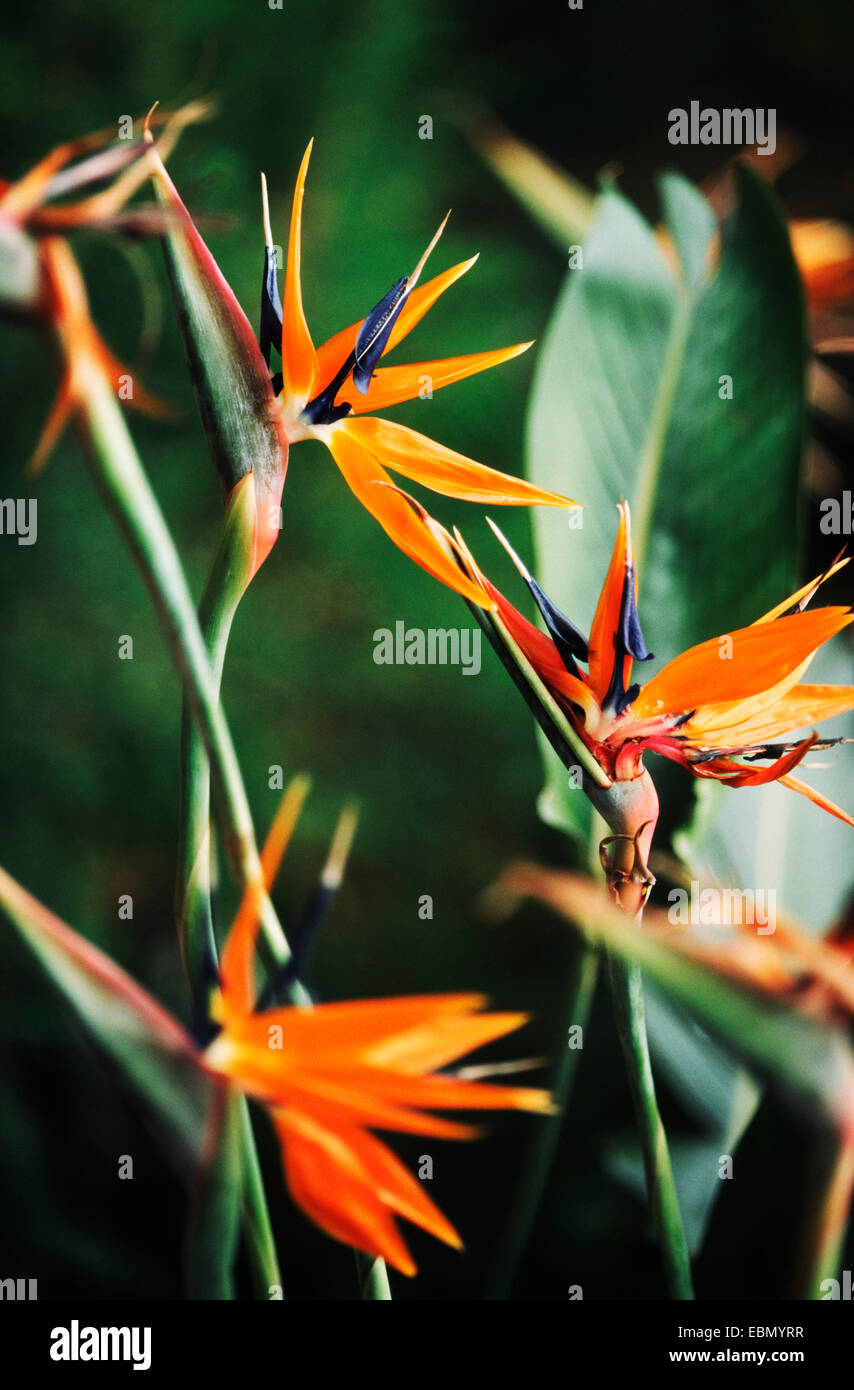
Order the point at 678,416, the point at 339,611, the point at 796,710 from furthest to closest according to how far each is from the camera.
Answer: the point at 339,611 → the point at 678,416 → the point at 796,710

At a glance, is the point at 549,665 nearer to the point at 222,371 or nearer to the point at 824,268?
the point at 222,371

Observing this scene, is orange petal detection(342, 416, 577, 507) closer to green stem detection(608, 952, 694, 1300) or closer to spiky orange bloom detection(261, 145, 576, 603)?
spiky orange bloom detection(261, 145, 576, 603)

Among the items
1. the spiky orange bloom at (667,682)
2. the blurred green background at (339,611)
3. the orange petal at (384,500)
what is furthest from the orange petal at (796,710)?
the blurred green background at (339,611)

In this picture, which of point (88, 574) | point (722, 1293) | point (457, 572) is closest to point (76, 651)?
point (88, 574)

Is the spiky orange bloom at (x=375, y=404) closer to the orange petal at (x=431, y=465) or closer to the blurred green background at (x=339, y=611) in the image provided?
the orange petal at (x=431, y=465)

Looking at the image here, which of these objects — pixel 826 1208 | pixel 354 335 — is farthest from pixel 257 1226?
pixel 354 335

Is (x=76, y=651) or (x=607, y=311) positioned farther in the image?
(x=76, y=651)

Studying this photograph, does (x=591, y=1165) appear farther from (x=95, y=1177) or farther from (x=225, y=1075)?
(x=225, y=1075)

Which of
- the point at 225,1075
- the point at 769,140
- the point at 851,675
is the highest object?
the point at 769,140
